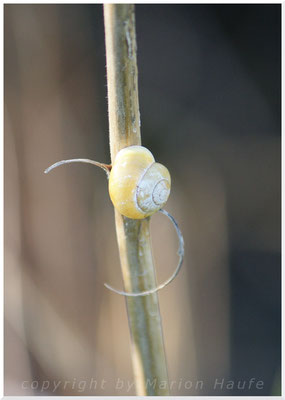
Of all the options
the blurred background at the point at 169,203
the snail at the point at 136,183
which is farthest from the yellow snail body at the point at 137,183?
the blurred background at the point at 169,203

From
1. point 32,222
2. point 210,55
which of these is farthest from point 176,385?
point 210,55

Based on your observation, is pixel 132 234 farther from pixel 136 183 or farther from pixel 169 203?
pixel 169 203

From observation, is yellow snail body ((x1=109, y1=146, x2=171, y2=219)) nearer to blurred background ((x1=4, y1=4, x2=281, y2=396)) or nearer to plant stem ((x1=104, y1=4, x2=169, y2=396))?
plant stem ((x1=104, y1=4, x2=169, y2=396))

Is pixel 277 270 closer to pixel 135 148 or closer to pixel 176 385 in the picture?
pixel 176 385

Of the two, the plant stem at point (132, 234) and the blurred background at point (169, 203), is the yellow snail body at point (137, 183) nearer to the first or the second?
A: the plant stem at point (132, 234)

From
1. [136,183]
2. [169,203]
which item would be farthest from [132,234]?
[169,203]

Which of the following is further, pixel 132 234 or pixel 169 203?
pixel 169 203
